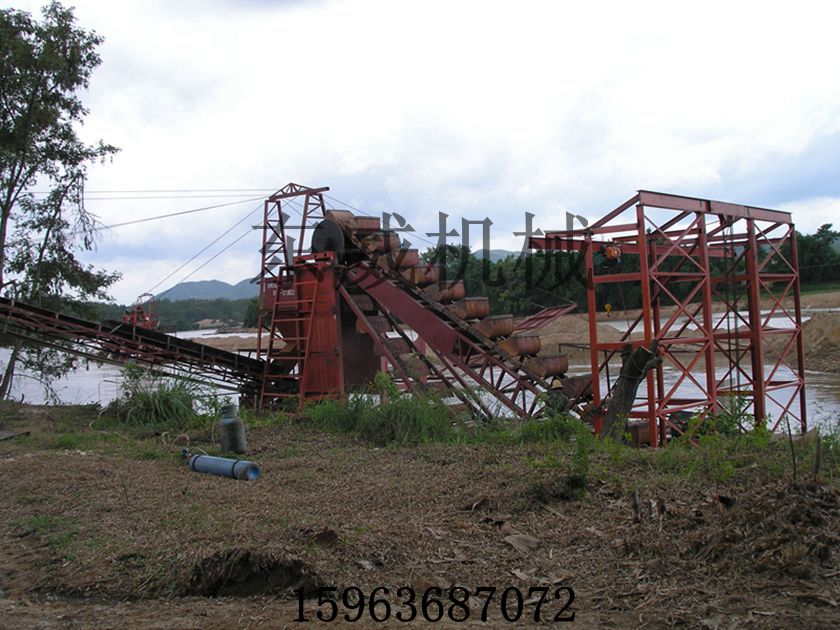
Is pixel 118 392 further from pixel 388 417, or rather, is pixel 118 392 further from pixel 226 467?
pixel 226 467

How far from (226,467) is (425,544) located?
3545mm

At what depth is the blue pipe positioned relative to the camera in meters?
7.84

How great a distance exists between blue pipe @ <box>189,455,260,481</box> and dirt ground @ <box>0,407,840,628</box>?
318mm

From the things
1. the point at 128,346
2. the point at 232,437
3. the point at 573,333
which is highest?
the point at 573,333

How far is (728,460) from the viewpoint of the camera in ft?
22.0

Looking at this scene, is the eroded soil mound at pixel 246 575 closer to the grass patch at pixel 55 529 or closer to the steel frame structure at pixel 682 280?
the grass patch at pixel 55 529

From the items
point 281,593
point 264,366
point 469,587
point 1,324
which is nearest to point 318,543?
point 281,593

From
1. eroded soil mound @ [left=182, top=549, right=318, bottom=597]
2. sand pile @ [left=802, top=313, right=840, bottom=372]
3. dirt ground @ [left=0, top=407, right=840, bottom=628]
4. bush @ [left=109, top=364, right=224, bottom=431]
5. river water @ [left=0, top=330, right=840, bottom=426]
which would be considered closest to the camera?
dirt ground @ [left=0, top=407, right=840, bottom=628]

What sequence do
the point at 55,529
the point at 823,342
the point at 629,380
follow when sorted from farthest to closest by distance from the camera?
1. the point at 823,342
2. the point at 629,380
3. the point at 55,529

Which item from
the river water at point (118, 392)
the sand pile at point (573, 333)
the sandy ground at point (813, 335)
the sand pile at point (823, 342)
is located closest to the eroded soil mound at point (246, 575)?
the river water at point (118, 392)

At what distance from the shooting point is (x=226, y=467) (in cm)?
802

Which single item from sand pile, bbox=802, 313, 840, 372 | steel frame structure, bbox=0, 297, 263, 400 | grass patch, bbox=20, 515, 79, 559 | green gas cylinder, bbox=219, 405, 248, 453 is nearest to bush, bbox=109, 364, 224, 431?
steel frame structure, bbox=0, 297, 263, 400

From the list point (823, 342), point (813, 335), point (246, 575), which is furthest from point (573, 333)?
point (246, 575)

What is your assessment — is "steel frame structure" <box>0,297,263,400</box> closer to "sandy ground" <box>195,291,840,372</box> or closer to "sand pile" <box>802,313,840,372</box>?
"sandy ground" <box>195,291,840,372</box>
